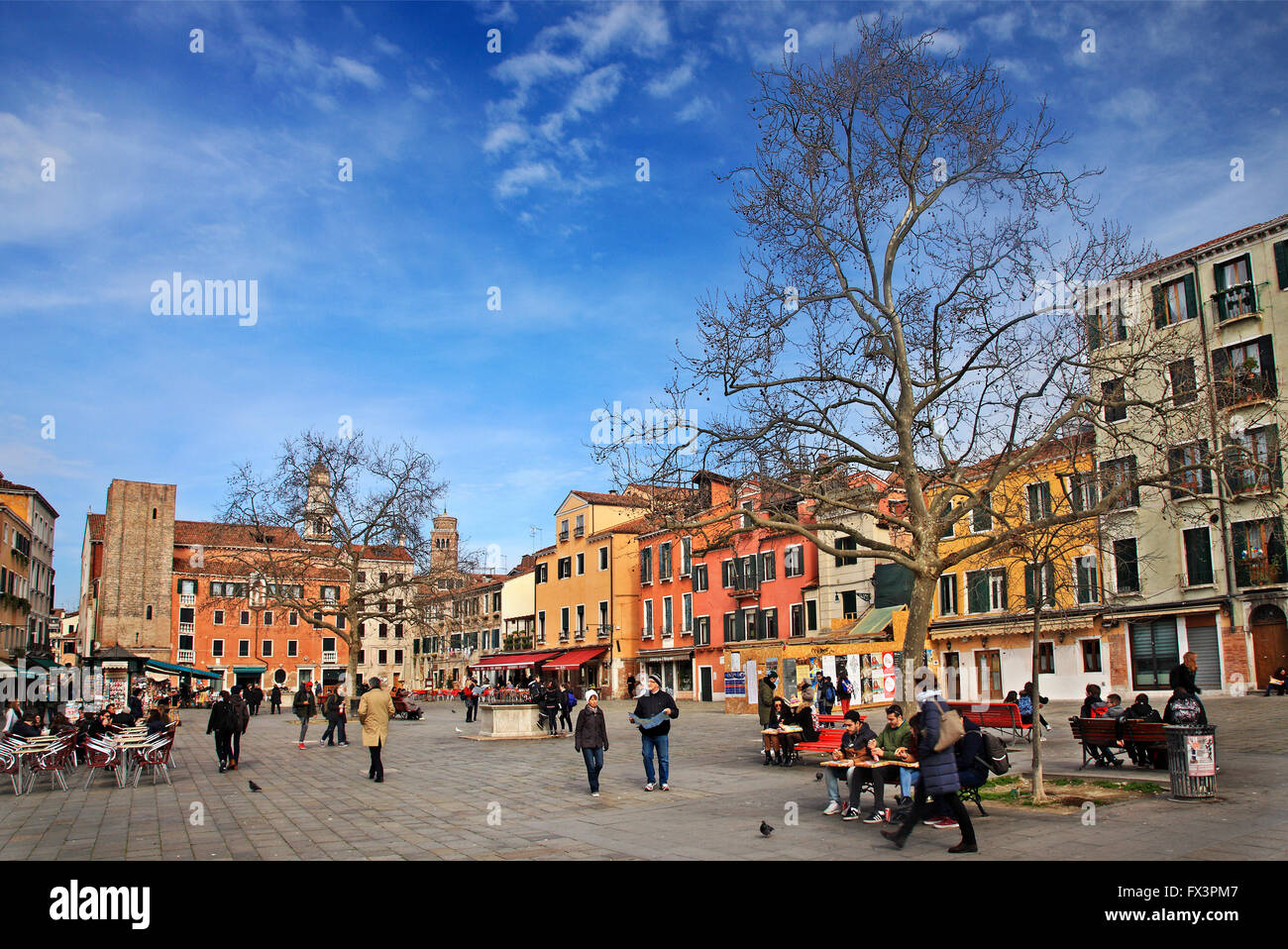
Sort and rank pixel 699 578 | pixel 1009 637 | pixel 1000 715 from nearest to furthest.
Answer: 1. pixel 1000 715
2. pixel 1009 637
3. pixel 699 578

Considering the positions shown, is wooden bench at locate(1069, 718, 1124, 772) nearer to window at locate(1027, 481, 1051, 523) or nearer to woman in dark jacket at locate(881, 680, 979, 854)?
window at locate(1027, 481, 1051, 523)

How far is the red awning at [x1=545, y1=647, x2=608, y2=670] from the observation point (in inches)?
2435

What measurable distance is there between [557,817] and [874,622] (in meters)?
30.0

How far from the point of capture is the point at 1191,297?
3247 centimetres

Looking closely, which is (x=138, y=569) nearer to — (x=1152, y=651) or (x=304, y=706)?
(x=304, y=706)

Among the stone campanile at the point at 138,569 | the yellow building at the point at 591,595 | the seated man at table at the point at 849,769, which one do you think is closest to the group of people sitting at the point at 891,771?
the seated man at table at the point at 849,769

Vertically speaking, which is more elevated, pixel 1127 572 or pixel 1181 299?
pixel 1181 299

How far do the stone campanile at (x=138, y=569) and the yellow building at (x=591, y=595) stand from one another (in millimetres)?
31575

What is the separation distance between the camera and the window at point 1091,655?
113 ft

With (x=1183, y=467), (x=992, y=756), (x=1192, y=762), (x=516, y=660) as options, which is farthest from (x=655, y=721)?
(x=516, y=660)
